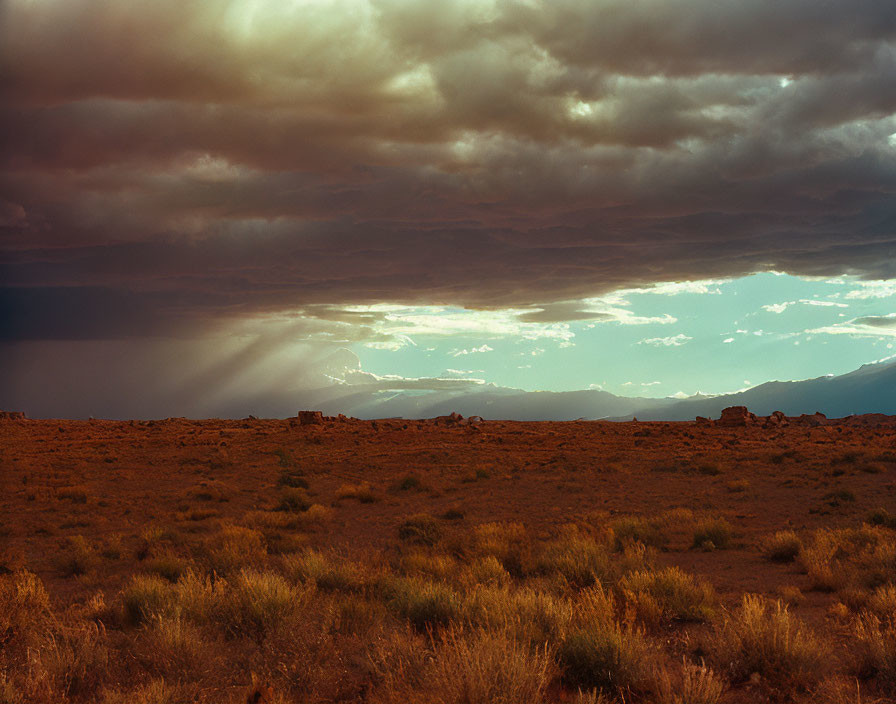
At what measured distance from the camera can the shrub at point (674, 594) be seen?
40.0ft

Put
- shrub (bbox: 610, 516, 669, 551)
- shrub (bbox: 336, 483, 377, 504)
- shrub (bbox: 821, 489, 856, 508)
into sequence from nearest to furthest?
shrub (bbox: 610, 516, 669, 551), shrub (bbox: 821, 489, 856, 508), shrub (bbox: 336, 483, 377, 504)

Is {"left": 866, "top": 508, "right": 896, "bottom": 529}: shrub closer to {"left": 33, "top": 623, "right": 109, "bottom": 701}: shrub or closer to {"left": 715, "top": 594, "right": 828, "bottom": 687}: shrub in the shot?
{"left": 715, "top": 594, "right": 828, "bottom": 687}: shrub

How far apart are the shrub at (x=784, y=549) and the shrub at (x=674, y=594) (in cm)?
608

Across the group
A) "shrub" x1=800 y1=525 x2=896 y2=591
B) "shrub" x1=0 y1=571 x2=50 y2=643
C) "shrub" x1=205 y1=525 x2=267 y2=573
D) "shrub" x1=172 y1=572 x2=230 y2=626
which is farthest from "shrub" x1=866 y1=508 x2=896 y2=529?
"shrub" x1=0 y1=571 x2=50 y2=643

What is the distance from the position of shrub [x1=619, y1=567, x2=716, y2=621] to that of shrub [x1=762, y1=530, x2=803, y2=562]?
608 centimetres

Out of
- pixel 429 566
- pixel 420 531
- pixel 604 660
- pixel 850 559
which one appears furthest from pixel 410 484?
pixel 604 660

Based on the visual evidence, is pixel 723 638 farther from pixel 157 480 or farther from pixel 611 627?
pixel 157 480

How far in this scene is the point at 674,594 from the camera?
12.7 metres

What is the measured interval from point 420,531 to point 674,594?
10817 mm

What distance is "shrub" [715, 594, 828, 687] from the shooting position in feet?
29.5

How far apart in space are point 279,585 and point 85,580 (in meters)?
8.17

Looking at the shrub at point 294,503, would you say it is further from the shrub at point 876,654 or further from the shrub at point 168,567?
the shrub at point 876,654

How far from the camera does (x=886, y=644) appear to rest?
9312 mm

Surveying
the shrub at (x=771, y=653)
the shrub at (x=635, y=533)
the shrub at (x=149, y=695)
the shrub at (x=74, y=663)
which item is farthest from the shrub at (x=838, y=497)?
the shrub at (x=74, y=663)
